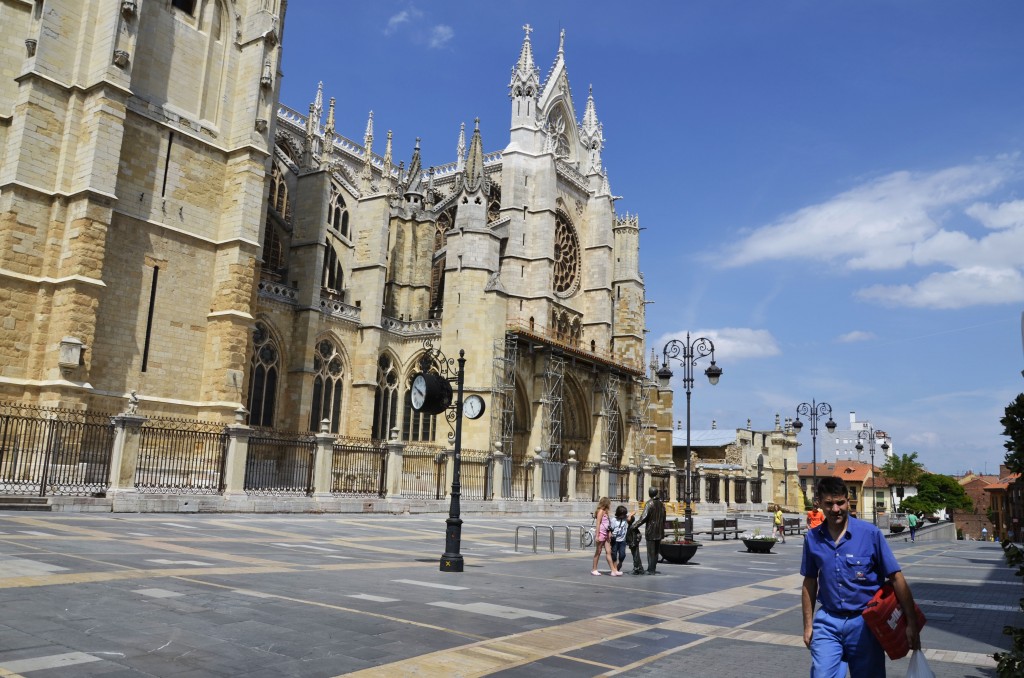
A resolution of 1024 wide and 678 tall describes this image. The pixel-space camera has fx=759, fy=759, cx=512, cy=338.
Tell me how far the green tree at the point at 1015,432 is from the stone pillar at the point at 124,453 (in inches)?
710

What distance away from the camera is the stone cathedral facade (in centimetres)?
2222

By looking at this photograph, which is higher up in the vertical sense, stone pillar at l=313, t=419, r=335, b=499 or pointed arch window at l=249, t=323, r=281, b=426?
pointed arch window at l=249, t=323, r=281, b=426

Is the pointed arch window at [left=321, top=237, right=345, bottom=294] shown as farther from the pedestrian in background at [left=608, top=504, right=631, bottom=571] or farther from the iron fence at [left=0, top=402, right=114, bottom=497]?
the pedestrian in background at [left=608, top=504, right=631, bottom=571]

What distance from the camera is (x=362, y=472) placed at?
24969 mm

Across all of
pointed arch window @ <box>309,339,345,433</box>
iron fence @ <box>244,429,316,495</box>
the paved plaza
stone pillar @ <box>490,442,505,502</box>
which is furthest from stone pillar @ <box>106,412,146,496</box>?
stone pillar @ <box>490,442,505,502</box>

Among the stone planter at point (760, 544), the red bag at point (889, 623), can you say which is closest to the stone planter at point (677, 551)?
the stone planter at point (760, 544)

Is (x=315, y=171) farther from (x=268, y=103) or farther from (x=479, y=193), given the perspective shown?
(x=479, y=193)

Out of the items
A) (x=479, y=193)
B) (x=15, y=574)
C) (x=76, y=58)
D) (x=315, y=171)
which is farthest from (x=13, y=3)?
(x=15, y=574)

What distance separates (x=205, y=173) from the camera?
86.4 feet

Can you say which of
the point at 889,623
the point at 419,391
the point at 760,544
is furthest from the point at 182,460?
the point at 889,623

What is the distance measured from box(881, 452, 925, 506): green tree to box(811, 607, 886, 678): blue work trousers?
92.1m

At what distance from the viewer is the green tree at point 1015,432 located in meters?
4.83

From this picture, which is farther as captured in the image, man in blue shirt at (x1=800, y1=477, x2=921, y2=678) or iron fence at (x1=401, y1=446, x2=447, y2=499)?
iron fence at (x1=401, y1=446, x2=447, y2=499)

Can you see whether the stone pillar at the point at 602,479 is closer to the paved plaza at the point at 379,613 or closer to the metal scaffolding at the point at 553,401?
the metal scaffolding at the point at 553,401
